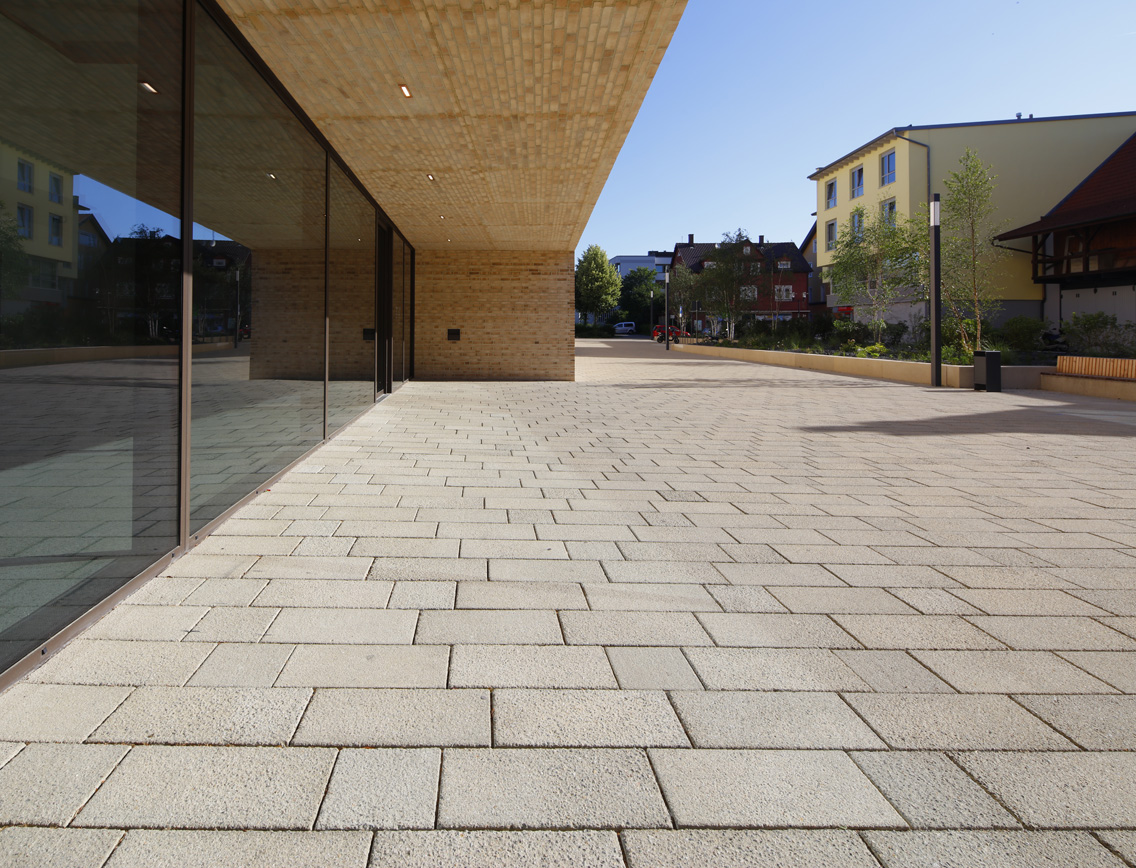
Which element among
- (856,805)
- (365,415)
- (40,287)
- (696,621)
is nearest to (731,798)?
(856,805)

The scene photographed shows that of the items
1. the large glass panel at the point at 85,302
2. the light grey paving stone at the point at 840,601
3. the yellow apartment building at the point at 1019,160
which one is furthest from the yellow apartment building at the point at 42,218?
the yellow apartment building at the point at 1019,160

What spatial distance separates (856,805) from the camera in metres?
2.13

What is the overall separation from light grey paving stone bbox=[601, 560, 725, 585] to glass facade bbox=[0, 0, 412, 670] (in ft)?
7.77

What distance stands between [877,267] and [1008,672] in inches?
1055

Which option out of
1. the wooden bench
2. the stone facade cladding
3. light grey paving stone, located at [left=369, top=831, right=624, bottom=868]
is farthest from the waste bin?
light grey paving stone, located at [left=369, top=831, right=624, bottom=868]

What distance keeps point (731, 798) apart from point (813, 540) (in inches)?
117

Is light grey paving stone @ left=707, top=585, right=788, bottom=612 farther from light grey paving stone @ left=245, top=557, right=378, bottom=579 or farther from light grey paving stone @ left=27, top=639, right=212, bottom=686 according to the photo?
light grey paving stone @ left=27, top=639, right=212, bottom=686

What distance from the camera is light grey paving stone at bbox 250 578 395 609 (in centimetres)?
364

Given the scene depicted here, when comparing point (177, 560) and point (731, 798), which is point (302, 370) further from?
point (731, 798)

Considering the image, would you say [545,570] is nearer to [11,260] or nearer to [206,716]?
[206,716]

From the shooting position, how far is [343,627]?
132 inches

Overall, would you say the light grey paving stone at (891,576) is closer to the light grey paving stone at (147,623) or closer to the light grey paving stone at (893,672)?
the light grey paving stone at (893,672)

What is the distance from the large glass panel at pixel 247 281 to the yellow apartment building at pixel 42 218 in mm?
1341

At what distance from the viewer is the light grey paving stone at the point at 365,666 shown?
284 centimetres
